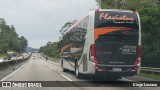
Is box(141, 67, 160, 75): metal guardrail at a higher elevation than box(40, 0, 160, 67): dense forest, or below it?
below

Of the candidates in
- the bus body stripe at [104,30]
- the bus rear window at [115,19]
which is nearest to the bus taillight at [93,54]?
the bus body stripe at [104,30]

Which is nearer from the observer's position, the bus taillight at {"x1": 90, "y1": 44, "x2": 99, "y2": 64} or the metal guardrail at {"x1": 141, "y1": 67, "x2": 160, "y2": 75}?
the bus taillight at {"x1": 90, "y1": 44, "x2": 99, "y2": 64}

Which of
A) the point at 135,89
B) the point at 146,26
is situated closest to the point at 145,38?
the point at 146,26

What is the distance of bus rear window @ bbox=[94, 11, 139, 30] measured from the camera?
19906mm

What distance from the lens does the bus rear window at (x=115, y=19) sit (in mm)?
19906

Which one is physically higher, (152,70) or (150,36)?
(150,36)

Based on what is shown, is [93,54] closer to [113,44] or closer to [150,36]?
[113,44]

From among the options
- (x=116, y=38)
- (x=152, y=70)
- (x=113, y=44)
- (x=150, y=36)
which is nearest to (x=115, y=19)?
(x=116, y=38)

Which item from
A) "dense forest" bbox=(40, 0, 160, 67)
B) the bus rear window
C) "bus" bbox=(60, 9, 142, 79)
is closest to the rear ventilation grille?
"bus" bbox=(60, 9, 142, 79)

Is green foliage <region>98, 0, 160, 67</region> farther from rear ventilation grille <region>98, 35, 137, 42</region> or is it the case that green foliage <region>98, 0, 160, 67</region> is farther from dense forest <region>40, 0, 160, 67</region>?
rear ventilation grille <region>98, 35, 137, 42</region>

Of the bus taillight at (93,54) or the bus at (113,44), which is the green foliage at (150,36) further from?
the bus taillight at (93,54)

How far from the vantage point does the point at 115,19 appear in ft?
65.4

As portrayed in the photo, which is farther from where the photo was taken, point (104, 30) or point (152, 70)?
point (152, 70)

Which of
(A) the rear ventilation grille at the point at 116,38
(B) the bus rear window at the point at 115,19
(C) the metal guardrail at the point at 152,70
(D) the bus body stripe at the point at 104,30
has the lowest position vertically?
(C) the metal guardrail at the point at 152,70
